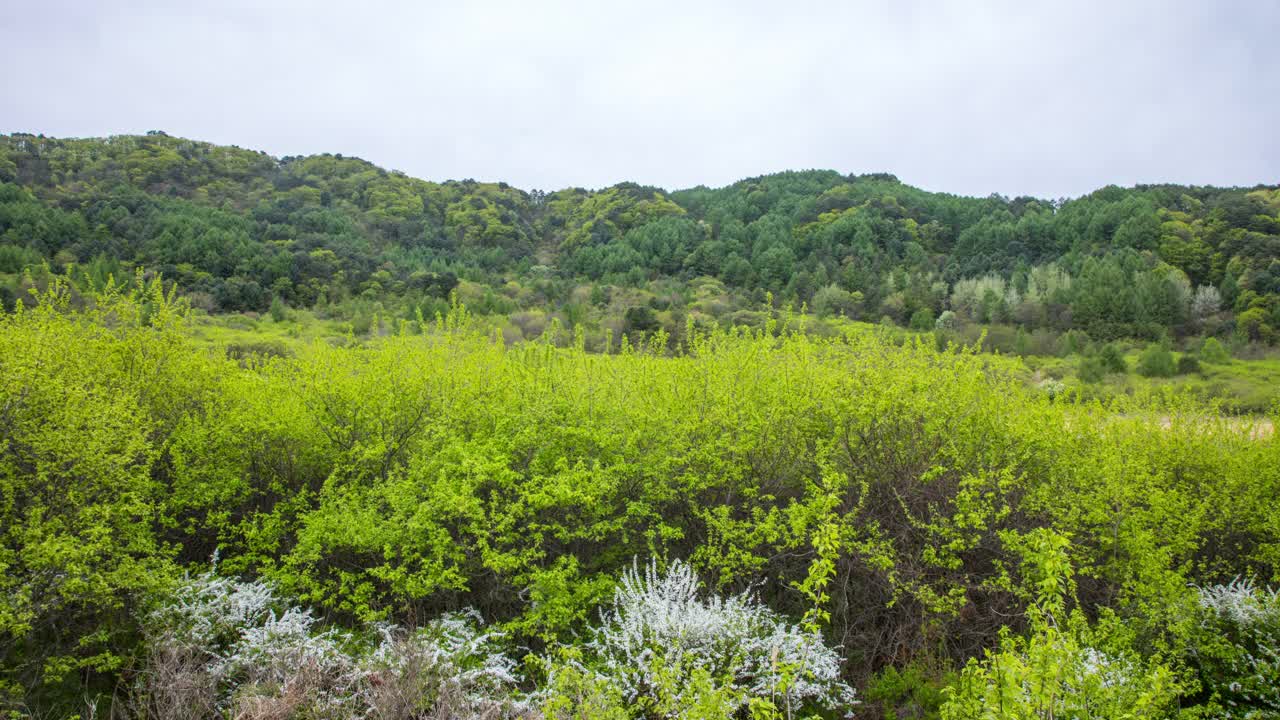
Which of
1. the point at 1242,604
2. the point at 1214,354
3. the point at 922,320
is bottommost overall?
the point at 1242,604

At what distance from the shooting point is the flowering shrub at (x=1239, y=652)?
6.25m

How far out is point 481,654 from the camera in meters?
7.28

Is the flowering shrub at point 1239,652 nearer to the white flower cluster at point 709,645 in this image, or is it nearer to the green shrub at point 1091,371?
the white flower cluster at point 709,645

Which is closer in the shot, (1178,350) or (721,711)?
(721,711)

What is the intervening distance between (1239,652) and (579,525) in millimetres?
7454

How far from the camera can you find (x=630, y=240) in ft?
242

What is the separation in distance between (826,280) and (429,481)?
58.1 metres

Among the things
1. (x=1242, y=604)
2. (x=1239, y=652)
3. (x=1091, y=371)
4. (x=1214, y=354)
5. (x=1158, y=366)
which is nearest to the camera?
(x=1239, y=652)

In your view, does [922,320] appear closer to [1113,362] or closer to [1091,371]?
[1113,362]

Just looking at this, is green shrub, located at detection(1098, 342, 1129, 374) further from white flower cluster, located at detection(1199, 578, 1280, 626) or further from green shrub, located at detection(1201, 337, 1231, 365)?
white flower cluster, located at detection(1199, 578, 1280, 626)

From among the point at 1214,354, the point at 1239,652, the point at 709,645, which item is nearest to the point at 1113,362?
the point at 1214,354

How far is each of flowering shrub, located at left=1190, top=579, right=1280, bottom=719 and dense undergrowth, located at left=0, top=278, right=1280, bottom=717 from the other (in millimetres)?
50

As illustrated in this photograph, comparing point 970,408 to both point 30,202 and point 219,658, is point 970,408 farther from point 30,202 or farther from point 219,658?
point 30,202

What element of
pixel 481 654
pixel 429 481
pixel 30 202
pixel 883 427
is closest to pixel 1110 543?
pixel 883 427
